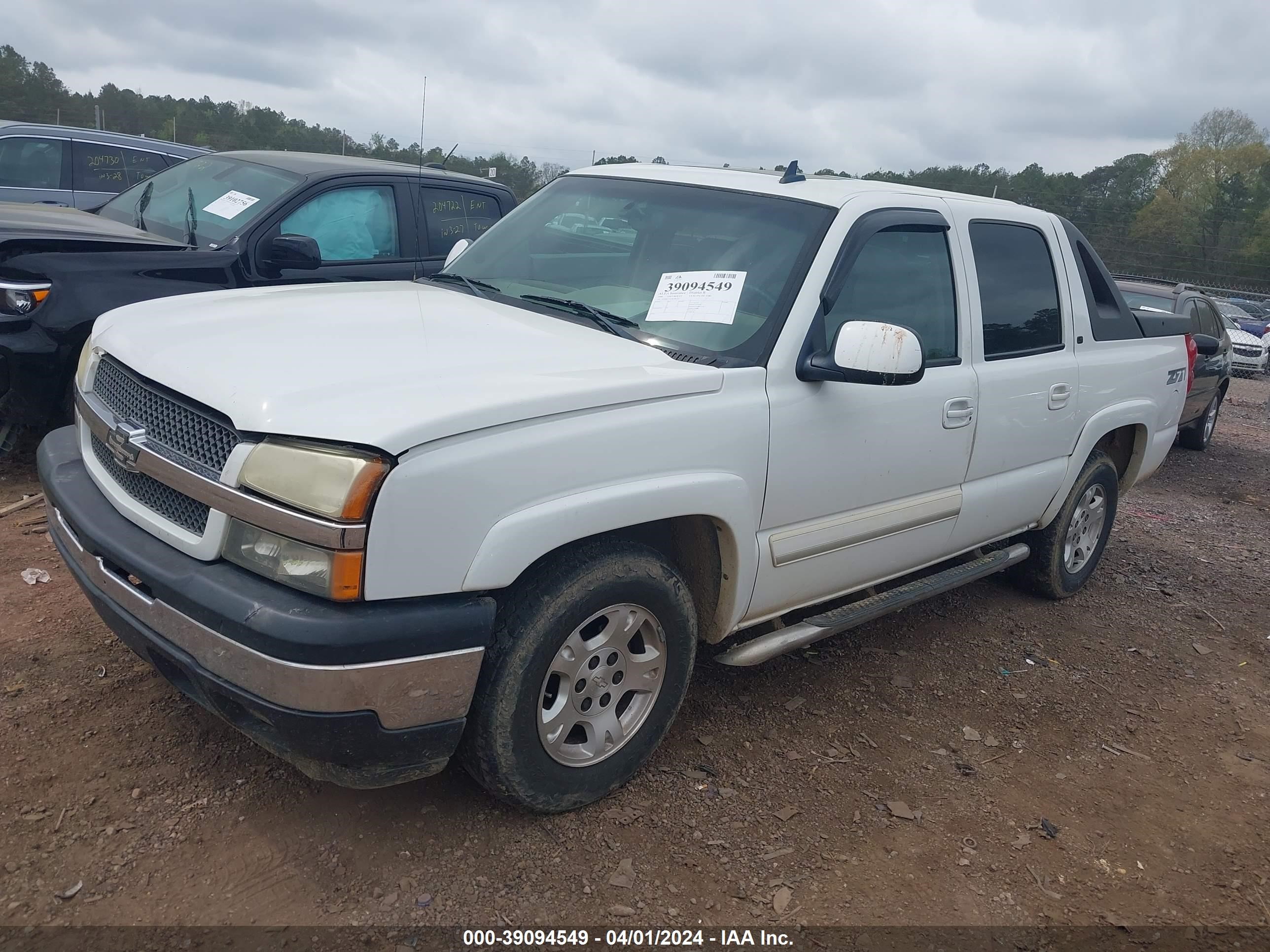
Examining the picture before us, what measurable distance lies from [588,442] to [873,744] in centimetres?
177

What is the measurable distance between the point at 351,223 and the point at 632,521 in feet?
12.9

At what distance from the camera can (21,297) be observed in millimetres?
4695

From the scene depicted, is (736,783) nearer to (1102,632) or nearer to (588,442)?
(588,442)

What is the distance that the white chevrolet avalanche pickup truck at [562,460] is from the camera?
2.34 metres

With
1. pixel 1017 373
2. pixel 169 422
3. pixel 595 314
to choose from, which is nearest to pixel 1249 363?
pixel 1017 373

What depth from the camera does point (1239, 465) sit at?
10.2m

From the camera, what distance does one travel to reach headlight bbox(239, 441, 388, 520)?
2.25 meters

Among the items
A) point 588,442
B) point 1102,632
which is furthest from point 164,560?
point 1102,632

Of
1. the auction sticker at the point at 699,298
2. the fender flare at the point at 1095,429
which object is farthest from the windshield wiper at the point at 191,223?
the fender flare at the point at 1095,429

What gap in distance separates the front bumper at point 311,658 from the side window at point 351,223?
3458 millimetres

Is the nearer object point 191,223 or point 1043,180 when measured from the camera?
point 191,223

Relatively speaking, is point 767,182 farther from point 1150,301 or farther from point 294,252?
point 1150,301

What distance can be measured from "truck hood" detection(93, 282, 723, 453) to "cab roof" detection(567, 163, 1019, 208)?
0.88m

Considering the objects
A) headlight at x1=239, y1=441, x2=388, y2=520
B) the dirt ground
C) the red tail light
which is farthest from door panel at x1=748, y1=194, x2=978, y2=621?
the red tail light
